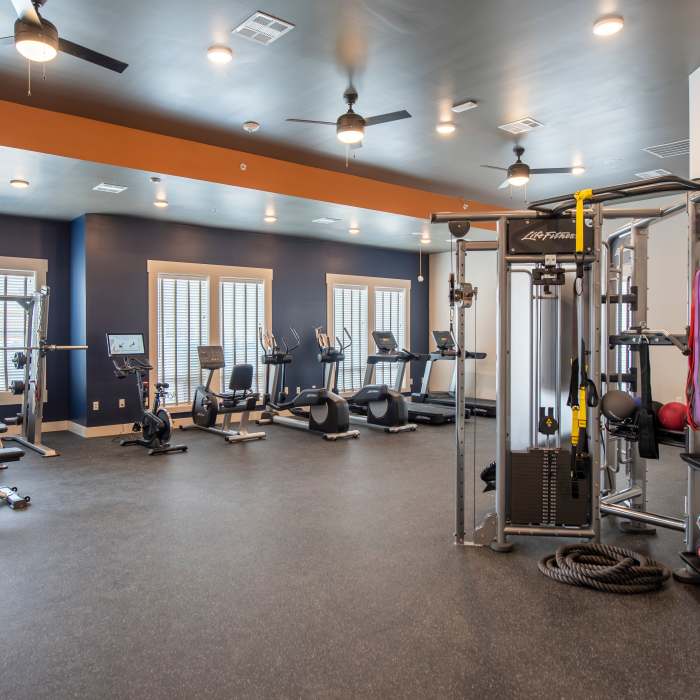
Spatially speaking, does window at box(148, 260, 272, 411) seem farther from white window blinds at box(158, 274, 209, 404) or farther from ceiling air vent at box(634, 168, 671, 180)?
ceiling air vent at box(634, 168, 671, 180)

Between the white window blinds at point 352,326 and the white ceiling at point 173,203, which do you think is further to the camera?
the white window blinds at point 352,326

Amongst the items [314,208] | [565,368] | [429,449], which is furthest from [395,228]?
[565,368]

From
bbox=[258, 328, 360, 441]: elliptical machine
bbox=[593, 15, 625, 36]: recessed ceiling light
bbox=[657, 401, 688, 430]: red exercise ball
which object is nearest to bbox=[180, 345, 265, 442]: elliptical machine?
bbox=[258, 328, 360, 441]: elliptical machine

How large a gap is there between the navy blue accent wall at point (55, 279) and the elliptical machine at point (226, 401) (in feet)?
6.34

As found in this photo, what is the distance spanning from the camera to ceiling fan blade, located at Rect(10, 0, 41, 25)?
9.68 ft

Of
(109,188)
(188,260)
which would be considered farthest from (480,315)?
(109,188)

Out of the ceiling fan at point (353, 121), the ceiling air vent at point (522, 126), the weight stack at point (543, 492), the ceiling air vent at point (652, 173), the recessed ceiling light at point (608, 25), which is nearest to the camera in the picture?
the weight stack at point (543, 492)

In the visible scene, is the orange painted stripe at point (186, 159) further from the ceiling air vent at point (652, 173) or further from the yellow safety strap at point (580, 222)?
the yellow safety strap at point (580, 222)

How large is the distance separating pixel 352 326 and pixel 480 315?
7.94 ft

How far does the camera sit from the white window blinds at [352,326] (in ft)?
32.9

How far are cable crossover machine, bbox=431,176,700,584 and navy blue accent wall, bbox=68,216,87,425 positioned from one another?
552cm

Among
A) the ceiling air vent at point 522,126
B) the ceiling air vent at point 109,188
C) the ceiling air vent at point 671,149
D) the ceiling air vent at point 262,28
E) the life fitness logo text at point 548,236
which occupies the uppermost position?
the ceiling air vent at point 671,149

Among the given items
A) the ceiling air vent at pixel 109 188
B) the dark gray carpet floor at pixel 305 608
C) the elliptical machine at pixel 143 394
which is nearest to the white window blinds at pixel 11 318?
the elliptical machine at pixel 143 394

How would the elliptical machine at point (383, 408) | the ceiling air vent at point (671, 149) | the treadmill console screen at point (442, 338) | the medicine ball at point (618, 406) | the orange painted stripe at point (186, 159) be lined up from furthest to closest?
the treadmill console screen at point (442, 338)
the elliptical machine at point (383, 408)
the ceiling air vent at point (671, 149)
the orange painted stripe at point (186, 159)
the medicine ball at point (618, 406)
